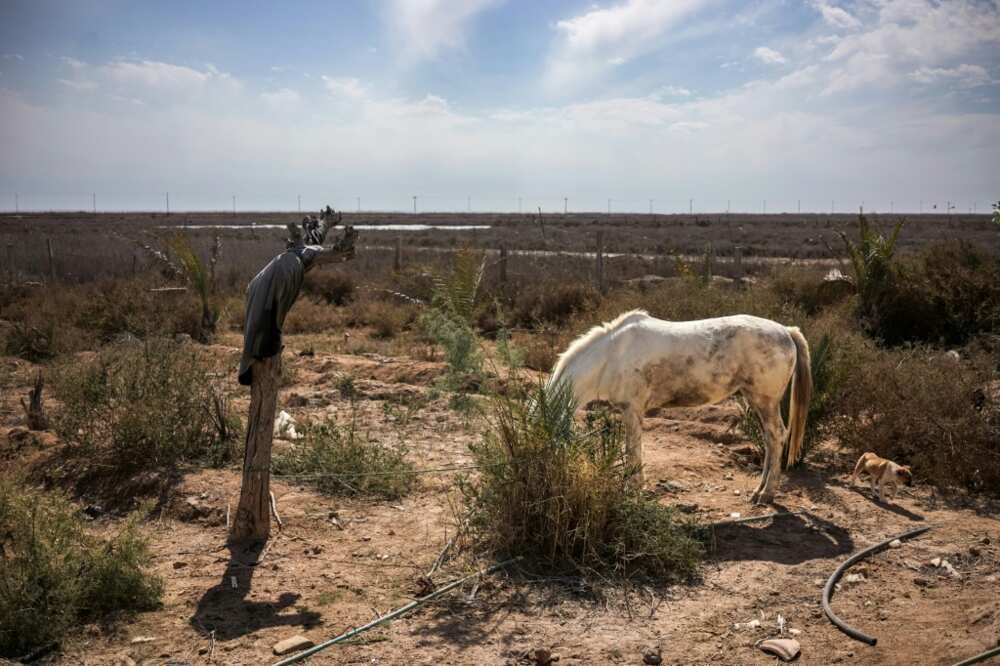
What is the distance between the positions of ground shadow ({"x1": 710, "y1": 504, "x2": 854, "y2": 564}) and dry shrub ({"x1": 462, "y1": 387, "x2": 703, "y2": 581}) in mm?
391

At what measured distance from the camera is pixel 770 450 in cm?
628

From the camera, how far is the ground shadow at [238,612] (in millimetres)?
4230

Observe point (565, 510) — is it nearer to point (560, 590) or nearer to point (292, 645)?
point (560, 590)

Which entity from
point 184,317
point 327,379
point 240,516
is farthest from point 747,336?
point 184,317

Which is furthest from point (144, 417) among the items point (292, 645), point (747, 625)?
point (747, 625)

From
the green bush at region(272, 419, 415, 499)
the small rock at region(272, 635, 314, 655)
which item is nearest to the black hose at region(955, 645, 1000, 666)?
the small rock at region(272, 635, 314, 655)

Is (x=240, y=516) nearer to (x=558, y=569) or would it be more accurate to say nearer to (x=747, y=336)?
(x=558, y=569)

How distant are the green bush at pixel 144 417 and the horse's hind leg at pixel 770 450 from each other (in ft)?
15.7

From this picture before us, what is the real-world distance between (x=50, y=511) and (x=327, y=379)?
5.78 metres

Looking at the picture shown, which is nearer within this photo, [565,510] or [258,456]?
[565,510]

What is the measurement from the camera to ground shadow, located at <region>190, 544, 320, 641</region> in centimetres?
423

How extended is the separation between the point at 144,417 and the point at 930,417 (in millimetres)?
7073

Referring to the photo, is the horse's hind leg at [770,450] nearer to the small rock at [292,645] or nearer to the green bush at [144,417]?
the small rock at [292,645]

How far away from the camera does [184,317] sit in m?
Answer: 14.4
